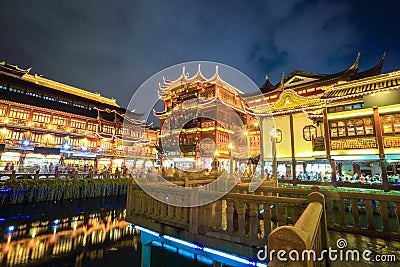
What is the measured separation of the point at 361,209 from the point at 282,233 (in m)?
14.4

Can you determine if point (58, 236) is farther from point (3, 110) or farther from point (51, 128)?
point (3, 110)

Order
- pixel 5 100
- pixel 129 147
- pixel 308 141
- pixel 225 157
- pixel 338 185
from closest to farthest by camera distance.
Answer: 1. pixel 338 185
2. pixel 308 141
3. pixel 5 100
4. pixel 225 157
5. pixel 129 147

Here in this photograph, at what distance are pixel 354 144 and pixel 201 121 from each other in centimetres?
2374

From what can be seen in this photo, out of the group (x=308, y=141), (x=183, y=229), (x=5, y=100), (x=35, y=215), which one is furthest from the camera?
(x=5, y=100)

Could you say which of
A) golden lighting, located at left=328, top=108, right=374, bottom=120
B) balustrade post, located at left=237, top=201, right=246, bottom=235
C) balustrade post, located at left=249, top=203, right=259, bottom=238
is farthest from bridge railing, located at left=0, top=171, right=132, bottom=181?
golden lighting, located at left=328, top=108, right=374, bottom=120

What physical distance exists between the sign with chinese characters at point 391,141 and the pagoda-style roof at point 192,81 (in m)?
26.1

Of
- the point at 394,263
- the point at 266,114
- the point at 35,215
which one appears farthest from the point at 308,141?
the point at 35,215

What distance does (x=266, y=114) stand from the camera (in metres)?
17.3

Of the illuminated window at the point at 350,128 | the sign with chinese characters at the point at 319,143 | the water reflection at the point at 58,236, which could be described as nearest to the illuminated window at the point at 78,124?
the water reflection at the point at 58,236

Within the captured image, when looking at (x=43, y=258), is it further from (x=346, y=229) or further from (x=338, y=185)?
(x=338, y=185)

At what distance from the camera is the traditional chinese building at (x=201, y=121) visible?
33.6 metres

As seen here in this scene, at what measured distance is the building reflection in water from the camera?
31.8 ft

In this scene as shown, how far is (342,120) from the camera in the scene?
1619cm

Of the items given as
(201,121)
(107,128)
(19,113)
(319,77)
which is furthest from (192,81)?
(19,113)
